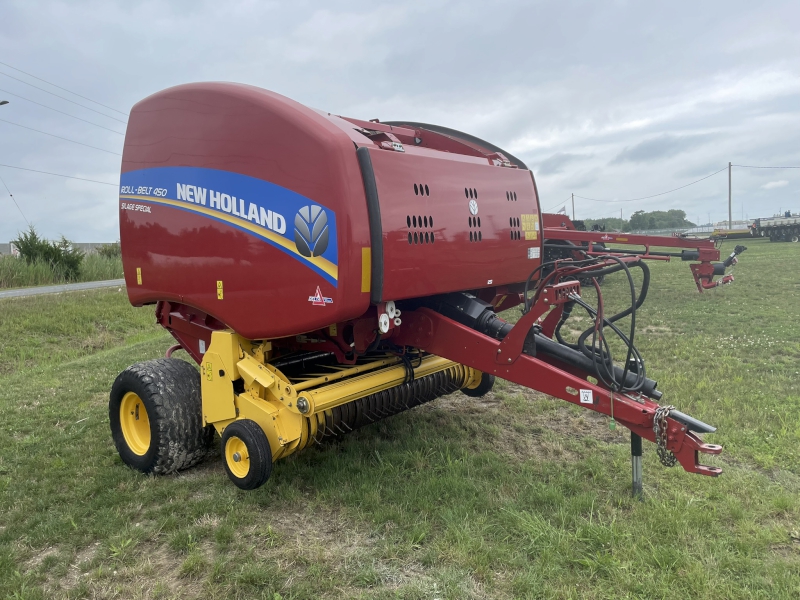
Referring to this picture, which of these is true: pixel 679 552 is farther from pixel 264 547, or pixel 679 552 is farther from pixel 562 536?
pixel 264 547

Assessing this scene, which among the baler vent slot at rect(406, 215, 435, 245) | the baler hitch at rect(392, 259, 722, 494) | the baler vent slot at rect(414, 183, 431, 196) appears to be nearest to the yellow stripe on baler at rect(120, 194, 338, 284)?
the baler vent slot at rect(406, 215, 435, 245)

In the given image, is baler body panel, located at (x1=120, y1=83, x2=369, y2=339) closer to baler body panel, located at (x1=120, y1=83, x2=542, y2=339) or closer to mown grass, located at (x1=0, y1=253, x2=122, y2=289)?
baler body panel, located at (x1=120, y1=83, x2=542, y2=339)

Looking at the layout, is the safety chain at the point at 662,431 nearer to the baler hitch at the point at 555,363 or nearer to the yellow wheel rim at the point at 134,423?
the baler hitch at the point at 555,363

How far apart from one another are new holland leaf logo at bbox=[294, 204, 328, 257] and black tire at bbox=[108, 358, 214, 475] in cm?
153

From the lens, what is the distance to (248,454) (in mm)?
3508

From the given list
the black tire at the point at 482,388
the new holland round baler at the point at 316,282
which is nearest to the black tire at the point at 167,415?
the new holland round baler at the point at 316,282

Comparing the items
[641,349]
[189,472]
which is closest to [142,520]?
[189,472]

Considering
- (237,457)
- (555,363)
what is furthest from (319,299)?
(555,363)

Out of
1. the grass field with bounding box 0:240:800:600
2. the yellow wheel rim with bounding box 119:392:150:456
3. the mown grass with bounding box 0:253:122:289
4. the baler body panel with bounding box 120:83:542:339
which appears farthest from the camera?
the mown grass with bounding box 0:253:122:289

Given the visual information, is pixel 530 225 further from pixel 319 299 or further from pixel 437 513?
pixel 437 513

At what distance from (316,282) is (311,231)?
286mm

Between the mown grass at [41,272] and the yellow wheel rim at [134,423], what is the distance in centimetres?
1669

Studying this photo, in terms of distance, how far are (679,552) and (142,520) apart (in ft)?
9.90

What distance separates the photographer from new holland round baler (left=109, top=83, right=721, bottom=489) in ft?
10.6
